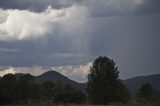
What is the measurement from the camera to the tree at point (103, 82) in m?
84.2

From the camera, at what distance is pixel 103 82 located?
84.3 m

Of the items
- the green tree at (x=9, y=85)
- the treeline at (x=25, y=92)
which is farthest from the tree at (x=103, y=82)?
the green tree at (x=9, y=85)

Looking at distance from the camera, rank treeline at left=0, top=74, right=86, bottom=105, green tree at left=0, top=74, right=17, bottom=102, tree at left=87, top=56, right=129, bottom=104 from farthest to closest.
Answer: green tree at left=0, top=74, right=17, bottom=102 < treeline at left=0, top=74, right=86, bottom=105 < tree at left=87, top=56, right=129, bottom=104

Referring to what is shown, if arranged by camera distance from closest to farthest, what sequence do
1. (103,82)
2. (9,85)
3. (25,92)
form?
(103,82)
(9,85)
(25,92)

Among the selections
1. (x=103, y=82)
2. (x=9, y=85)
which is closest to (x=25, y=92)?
(x=9, y=85)

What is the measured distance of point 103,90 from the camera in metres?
84.1

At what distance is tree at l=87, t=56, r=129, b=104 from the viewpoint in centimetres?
8425

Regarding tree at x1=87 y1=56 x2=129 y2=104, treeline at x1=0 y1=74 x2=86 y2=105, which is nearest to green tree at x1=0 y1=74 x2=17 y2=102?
treeline at x1=0 y1=74 x2=86 y2=105

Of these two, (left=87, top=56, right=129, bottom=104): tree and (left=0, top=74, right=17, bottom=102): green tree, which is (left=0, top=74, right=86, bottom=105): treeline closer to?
(left=0, top=74, right=17, bottom=102): green tree

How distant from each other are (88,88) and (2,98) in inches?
712

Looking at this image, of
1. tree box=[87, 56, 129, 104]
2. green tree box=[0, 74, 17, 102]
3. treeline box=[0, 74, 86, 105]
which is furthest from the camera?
green tree box=[0, 74, 17, 102]

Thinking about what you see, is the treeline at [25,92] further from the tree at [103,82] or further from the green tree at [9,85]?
the tree at [103,82]

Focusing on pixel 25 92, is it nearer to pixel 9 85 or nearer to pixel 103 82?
pixel 9 85

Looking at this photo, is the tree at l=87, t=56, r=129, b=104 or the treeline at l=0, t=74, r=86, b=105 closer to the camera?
the tree at l=87, t=56, r=129, b=104
